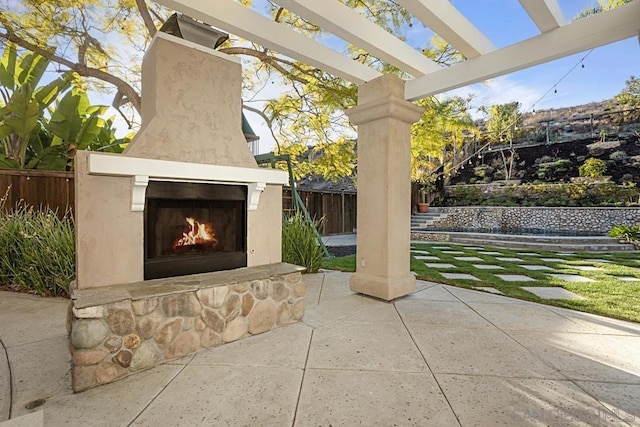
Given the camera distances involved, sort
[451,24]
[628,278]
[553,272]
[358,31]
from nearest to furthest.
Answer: [451,24] < [358,31] < [628,278] < [553,272]

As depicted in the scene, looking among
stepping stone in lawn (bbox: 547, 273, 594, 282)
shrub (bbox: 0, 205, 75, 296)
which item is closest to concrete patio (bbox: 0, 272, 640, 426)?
shrub (bbox: 0, 205, 75, 296)

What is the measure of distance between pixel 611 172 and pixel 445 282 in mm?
17518

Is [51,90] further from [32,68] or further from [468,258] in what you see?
[468,258]

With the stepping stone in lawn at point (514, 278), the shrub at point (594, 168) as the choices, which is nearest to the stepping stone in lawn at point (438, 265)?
the stepping stone in lawn at point (514, 278)

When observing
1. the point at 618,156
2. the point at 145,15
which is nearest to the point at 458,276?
the point at 145,15

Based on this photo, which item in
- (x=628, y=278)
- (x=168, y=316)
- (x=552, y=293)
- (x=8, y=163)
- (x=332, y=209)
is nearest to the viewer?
(x=168, y=316)

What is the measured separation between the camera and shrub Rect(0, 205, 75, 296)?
3865 millimetres

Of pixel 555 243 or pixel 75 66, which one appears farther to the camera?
pixel 555 243

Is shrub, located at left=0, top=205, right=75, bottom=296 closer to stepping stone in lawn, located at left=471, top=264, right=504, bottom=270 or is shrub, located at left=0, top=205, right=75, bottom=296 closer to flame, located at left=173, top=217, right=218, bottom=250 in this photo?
flame, located at left=173, top=217, right=218, bottom=250

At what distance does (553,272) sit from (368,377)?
4.90 metres

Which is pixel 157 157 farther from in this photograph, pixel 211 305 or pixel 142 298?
pixel 211 305

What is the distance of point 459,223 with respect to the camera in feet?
46.0

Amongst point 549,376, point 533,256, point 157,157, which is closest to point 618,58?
point 533,256

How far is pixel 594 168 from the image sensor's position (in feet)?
49.6
